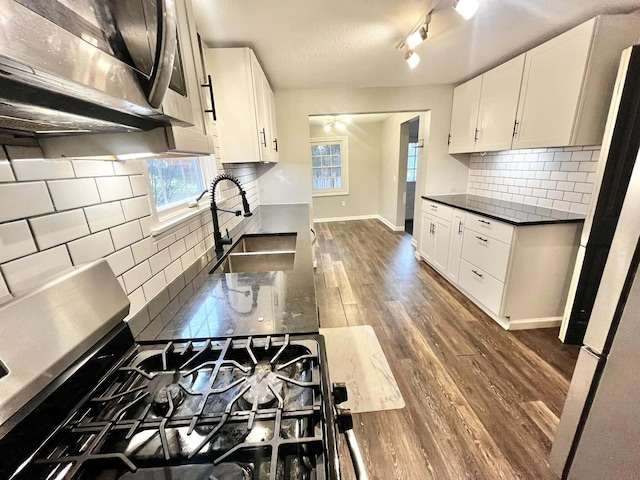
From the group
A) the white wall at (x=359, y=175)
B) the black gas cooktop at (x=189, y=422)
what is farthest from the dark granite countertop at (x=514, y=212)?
the white wall at (x=359, y=175)

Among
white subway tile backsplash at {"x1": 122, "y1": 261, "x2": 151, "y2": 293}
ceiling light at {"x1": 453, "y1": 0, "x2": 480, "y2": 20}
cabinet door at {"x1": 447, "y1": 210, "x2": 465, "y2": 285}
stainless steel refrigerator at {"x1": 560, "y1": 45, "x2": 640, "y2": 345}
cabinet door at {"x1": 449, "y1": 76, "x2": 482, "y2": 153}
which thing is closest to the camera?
white subway tile backsplash at {"x1": 122, "y1": 261, "x2": 151, "y2": 293}

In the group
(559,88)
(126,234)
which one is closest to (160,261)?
(126,234)

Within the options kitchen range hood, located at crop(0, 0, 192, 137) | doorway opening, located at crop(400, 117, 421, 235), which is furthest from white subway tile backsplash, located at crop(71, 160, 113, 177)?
doorway opening, located at crop(400, 117, 421, 235)

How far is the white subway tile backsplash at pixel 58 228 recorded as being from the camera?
0.62 meters

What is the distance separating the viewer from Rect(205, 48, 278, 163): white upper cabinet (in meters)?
2.06

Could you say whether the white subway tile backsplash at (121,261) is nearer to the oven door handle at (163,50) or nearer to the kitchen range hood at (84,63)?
the kitchen range hood at (84,63)

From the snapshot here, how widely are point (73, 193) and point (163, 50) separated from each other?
52 cm

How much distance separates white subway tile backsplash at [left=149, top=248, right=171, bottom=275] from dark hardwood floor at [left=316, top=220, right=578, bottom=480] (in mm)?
1285

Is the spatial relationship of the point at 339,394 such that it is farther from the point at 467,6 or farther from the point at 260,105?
the point at 260,105

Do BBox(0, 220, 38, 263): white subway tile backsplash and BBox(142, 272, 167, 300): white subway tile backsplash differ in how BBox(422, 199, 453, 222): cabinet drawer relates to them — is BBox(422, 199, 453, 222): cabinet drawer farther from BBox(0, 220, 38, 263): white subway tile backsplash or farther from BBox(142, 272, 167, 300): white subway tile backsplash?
BBox(0, 220, 38, 263): white subway tile backsplash

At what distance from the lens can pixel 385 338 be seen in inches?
86.7

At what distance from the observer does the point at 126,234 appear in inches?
35.6

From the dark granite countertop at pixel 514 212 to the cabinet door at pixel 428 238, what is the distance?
36 centimetres

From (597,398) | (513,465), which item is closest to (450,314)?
(513,465)
